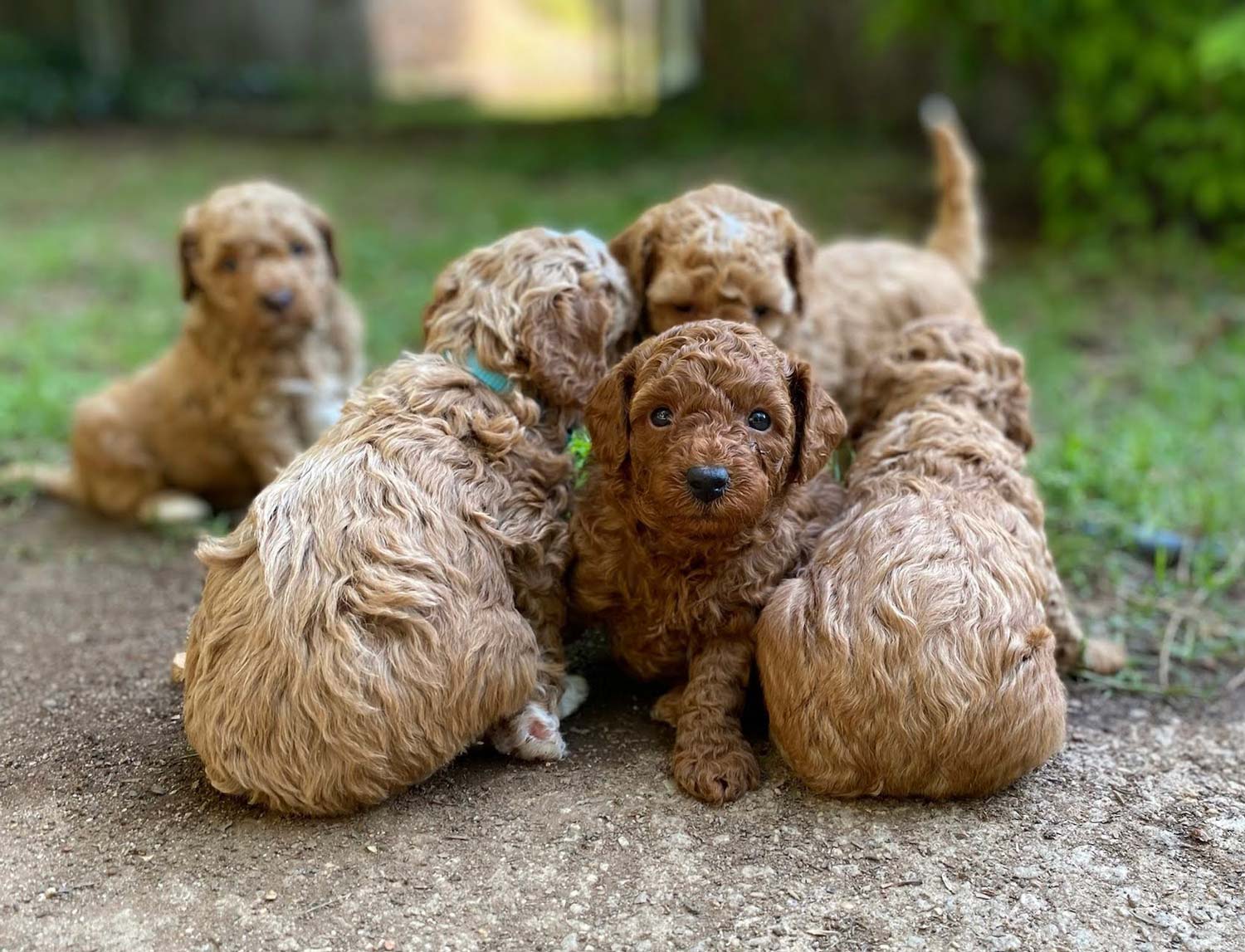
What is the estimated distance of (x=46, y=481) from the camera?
6.33m

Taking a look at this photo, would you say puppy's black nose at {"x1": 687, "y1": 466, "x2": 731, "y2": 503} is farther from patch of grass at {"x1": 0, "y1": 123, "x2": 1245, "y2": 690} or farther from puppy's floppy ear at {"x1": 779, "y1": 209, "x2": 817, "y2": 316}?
puppy's floppy ear at {"x1": 779, "y1": 209, "x2": 817, "y2": 316}

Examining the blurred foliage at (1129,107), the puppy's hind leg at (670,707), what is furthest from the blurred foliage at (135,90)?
the puppy's hind leg at (670,707)

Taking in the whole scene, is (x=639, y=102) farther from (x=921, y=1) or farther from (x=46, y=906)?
(x=46, y=906)

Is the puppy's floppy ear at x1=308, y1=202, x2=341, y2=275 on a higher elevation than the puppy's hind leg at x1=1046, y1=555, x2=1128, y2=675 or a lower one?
higher

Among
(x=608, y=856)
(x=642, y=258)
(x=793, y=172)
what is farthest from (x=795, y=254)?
(x=793, y=172)

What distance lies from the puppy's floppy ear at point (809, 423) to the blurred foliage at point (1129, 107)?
19.0 feet

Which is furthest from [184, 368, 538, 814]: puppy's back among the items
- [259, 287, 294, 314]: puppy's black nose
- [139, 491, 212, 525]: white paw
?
[139, 491, 212, 525]: white paw

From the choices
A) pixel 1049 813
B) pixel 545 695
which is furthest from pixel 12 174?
pixel 1049 813

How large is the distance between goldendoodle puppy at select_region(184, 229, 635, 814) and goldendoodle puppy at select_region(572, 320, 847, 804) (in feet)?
0.87

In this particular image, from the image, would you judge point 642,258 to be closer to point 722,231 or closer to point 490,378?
point 722,231

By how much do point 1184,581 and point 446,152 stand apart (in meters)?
11.6

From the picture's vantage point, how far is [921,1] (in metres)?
9.65

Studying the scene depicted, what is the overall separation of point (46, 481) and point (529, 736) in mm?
3768

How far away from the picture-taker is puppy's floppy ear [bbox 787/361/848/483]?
3.70m
